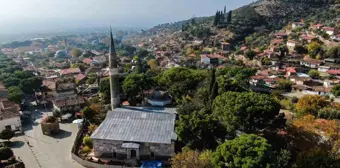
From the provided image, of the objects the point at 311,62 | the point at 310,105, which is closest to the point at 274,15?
the point at 311,62

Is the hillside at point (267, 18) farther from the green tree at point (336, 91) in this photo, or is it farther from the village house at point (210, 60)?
the green tree at point (336, 91)

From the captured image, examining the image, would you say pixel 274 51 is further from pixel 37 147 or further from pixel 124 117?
pixel 37 147

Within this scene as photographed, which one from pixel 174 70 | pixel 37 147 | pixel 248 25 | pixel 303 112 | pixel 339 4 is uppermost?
pixel 339 4

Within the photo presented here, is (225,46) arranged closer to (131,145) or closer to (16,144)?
(131,145)

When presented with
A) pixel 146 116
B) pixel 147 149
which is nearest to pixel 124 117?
pixel 146 116

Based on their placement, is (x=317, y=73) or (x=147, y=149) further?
(x=317, y=73)

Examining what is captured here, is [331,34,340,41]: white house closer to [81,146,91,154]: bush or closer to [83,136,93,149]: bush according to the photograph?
[83,136,93,149]: bush

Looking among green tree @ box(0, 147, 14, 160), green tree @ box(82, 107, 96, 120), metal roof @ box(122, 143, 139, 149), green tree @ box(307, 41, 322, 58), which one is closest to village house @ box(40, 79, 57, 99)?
green tree @ box(82, 107, 96, 120)
